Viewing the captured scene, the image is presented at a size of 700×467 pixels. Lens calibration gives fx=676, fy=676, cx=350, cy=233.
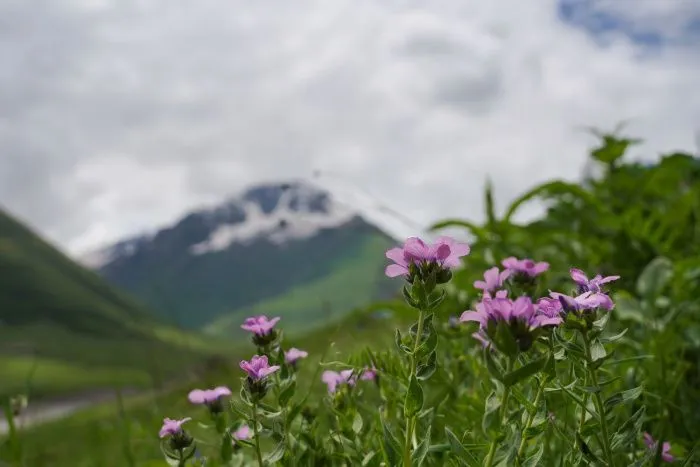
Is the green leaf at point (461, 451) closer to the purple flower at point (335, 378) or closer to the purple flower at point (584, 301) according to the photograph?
the purple flower at point (584, 301)

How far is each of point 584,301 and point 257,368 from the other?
0.79 meters

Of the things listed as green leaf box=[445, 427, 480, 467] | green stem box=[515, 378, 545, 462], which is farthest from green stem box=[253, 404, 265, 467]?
green stem box=[515, 378, 545, 462]

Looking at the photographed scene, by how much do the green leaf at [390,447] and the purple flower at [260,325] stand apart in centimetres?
47

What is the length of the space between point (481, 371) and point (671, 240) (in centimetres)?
230

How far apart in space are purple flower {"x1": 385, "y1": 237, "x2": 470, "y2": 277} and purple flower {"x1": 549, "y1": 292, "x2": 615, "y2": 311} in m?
0.22

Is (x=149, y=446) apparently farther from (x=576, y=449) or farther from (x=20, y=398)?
(x=576, y=449)

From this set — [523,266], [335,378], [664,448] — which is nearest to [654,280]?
[664,448]

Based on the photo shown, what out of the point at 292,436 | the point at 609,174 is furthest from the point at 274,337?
the point at 609,174

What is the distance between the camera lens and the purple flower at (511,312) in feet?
4.17

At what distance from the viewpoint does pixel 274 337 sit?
1.92 m

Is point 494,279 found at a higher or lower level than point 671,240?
higher

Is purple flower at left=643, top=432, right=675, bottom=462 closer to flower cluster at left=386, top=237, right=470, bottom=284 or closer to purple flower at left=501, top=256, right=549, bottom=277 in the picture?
purple flower at left=501, top=256, right=549, bottom=277

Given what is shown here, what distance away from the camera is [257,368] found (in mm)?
1683

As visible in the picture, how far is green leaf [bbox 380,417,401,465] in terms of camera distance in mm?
1510
